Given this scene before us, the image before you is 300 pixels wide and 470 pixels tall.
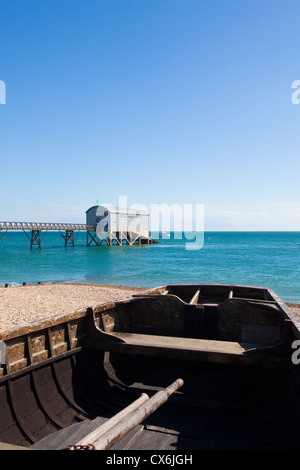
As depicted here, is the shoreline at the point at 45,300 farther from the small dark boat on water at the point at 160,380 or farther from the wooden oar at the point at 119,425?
the wooden oar at the point at 119,425

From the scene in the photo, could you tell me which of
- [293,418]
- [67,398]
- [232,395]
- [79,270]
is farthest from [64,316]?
[79,270]

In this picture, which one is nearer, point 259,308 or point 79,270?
point 259,308

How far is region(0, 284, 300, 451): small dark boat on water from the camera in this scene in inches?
181

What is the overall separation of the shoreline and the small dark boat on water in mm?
7008

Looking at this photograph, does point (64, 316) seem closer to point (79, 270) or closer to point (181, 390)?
point (181, 390)

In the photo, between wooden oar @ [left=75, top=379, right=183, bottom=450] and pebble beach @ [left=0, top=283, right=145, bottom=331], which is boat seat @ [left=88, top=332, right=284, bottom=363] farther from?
pebble beach @ [left=0, top=283, right=145, bottom=331]

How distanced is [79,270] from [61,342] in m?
34.4

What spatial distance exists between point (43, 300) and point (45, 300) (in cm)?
12

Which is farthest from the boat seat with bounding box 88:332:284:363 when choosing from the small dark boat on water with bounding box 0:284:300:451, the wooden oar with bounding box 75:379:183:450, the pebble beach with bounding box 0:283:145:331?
the pebble beach with bounding box 0:283:145:331

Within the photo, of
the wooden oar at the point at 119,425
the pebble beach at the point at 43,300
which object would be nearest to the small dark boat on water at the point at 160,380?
the wooden oar at the point at 119,425

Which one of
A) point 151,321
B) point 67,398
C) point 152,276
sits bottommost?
point 152,276

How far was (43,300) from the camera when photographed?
20.6 metres
